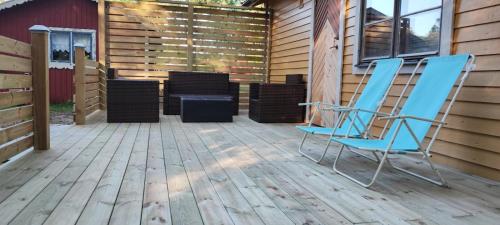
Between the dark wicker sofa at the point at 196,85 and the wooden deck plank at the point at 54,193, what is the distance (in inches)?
A: 134

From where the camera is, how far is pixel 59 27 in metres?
10.5

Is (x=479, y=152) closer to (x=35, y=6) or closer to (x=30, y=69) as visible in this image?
(x=30, y=69)

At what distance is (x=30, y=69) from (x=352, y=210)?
116 inches

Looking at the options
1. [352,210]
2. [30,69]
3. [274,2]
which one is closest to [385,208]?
[352,210]

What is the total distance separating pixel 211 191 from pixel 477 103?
2.26 meters

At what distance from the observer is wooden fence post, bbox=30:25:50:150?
11.2 ft

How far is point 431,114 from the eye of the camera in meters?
2.80

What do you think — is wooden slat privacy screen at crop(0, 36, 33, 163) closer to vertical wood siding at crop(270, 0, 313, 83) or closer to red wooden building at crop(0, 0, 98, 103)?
vertical wood siding at crop(270, 0, 313, 83)

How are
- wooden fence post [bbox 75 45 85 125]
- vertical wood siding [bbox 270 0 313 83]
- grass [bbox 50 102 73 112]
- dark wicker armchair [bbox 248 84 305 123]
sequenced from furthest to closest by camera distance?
grass [bbox 50 102 73 112]
vertical wood siding [bbox 270 0 313 83]
dark wicker armchair [bbox 248 84 305 123]
wooden fence post [bbox 75 45 85 125]

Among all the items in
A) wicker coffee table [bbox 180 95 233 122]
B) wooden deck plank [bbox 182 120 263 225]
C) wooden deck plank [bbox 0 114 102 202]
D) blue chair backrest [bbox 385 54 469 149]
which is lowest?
wooden deck plank [bbox 182 120 263 225]

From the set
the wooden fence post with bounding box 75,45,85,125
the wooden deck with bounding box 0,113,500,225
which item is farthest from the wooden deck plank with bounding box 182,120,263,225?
the wooden fence post with bounding box 75,45,85,125

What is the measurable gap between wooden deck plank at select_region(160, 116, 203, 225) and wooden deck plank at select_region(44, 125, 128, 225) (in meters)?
0.48

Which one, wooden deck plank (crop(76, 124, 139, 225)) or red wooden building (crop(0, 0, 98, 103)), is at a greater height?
red wooden building (crop(0, 0, 98, 103))

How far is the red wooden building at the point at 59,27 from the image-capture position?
409 inches
